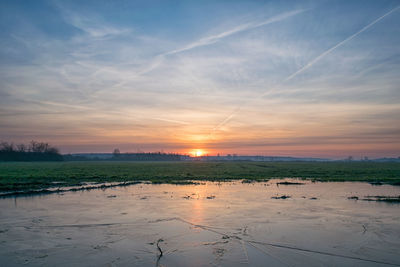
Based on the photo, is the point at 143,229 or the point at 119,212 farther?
the point at 119,212

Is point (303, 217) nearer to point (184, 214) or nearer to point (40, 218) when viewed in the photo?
point (184, 214)

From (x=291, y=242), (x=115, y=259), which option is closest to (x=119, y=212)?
(x=115, y=259)

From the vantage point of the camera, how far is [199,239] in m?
12.2

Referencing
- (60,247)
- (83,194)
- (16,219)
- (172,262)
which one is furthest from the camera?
(83,194)

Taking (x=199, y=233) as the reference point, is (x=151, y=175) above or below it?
above

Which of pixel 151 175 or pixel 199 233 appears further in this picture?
pixel 151 175

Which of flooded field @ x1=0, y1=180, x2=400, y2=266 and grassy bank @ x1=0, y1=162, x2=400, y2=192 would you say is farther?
grassy bank @ x1=0, y1=162, x2=400, y2=192

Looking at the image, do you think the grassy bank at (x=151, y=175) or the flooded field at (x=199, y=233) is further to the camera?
the grassy bank at (x=151, y=175)

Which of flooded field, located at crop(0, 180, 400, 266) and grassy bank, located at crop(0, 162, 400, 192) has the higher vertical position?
grassy bank, located at crop(0, 162, 400, 192)

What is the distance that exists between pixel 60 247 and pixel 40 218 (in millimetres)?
5998

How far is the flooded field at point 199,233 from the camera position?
9.96 meters

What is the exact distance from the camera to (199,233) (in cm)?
1309

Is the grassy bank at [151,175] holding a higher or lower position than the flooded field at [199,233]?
higher

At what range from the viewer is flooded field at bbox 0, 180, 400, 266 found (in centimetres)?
996
